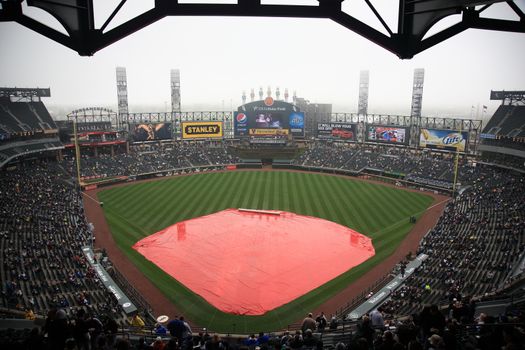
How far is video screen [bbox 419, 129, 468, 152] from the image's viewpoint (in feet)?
184

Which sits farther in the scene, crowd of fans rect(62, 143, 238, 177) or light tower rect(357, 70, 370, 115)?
light tower rect(357, 70, 370, 115)

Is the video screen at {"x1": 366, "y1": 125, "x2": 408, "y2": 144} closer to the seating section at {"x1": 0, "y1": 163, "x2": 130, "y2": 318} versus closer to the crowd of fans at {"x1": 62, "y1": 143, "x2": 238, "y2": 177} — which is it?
the crowd of fans at {"x1": 62, "y1": 143, "x2": 238, "y2": 177}

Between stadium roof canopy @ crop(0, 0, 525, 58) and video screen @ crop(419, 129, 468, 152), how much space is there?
5747 cm

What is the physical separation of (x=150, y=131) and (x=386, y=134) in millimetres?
44944

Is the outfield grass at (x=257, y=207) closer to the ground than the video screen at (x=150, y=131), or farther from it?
closer to the ground

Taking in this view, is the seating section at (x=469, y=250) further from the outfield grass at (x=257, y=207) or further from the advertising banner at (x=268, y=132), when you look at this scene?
the advertising banner at (x=268, y=132)

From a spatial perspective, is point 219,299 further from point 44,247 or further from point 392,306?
point 44,247

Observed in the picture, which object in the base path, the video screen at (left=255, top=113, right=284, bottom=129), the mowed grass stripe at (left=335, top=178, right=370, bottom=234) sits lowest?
the base path

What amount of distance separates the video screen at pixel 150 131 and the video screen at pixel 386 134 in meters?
39.3

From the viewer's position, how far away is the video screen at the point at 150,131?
222 feet

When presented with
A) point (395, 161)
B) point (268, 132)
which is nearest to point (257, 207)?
point (395, 161)

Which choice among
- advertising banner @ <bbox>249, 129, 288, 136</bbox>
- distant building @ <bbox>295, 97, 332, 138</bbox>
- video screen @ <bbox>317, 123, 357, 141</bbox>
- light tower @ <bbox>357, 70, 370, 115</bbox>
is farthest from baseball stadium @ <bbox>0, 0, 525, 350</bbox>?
distant building @ <bbox>295, 97, 332, 138</bbox>

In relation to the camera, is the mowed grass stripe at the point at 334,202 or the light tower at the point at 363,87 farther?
the light tower at the point at 363,87

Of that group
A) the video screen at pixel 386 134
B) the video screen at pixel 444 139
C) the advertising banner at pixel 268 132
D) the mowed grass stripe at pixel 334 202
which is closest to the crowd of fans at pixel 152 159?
the advertising banner at pixel 268 132
